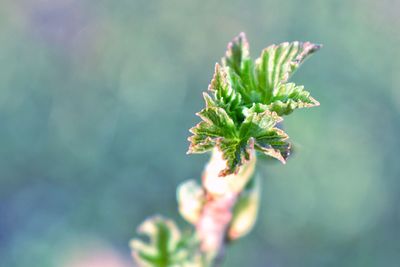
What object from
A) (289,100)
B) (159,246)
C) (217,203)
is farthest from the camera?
(159,246)

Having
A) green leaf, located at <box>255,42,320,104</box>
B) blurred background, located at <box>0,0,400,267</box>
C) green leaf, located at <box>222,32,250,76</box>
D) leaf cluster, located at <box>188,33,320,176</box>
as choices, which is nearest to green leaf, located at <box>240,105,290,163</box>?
leaf cluster, located at <box>188,33,320,176</box>

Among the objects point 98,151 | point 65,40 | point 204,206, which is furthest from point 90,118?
point 204,206

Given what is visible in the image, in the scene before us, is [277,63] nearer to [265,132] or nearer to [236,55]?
[236,55]

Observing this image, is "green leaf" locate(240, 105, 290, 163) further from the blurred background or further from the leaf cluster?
the blurred background

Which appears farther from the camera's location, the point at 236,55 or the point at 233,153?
the point at 236,55

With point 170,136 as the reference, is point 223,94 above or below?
below

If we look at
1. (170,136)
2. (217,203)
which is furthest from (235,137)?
(170,136)

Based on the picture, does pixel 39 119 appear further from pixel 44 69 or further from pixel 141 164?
pixel 141 164
